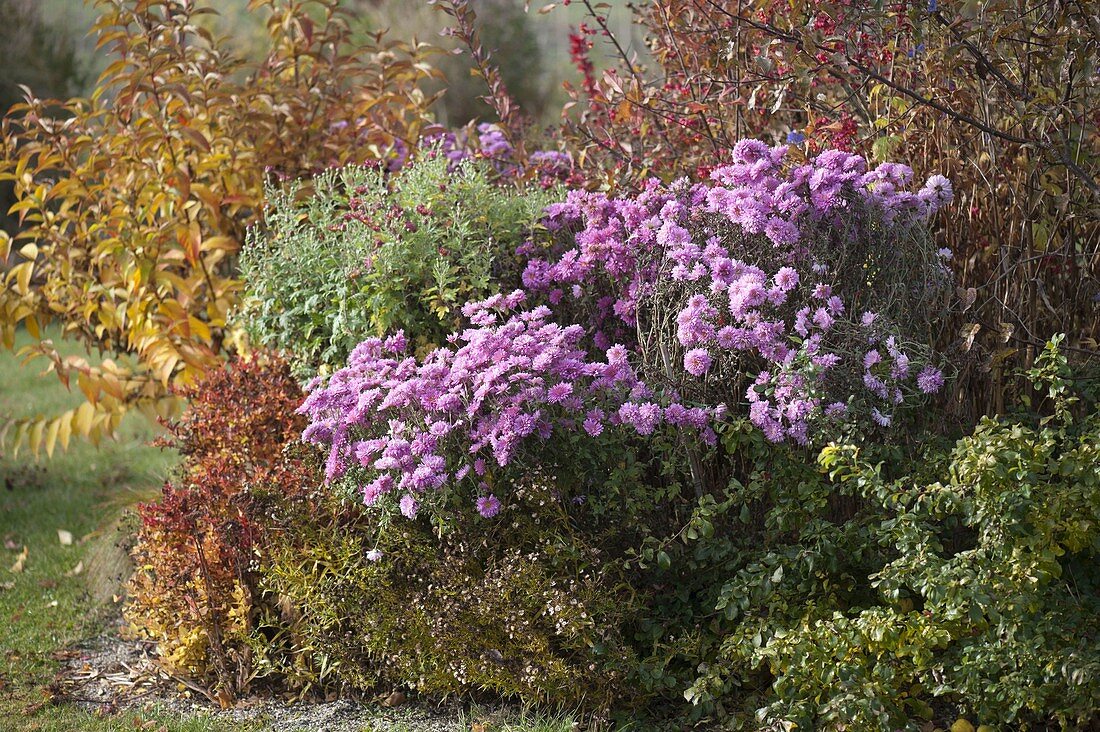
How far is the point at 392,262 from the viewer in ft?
11.9

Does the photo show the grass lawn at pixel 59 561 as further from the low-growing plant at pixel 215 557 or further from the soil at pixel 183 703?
the low-growing plant at pixel 215 557

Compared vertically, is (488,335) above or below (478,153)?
below

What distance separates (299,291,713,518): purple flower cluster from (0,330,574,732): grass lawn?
72cm

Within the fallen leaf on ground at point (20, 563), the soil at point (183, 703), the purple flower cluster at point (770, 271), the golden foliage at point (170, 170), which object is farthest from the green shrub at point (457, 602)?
the fallen leaf on ground at point (20, 563)

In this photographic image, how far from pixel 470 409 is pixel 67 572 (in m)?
2.71

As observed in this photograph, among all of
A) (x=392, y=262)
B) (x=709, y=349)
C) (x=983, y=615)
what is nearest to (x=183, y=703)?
(x=392, y=262)

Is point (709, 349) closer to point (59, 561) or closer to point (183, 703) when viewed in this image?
point (183, 703)

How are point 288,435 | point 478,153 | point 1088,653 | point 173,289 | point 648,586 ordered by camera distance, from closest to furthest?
point 1088,653 → point 648,586 → point 288,435 → point 478,153 → point 173,289

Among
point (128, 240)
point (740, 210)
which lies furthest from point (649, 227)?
point (128, 240)

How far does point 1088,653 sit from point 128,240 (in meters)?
3.97

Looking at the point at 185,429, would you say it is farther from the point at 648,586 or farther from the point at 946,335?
the point at 946,335

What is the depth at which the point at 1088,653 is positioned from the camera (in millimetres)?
2594

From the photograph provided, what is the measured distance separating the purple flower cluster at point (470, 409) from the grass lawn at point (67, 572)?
0.72 meters

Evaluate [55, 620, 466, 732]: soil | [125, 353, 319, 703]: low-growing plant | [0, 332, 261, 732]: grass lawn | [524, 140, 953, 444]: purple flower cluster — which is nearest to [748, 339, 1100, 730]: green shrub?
[524, 140, 953, 444]: purple flower cluster
